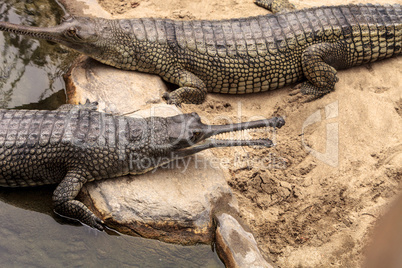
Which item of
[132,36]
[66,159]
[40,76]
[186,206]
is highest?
[132,36]

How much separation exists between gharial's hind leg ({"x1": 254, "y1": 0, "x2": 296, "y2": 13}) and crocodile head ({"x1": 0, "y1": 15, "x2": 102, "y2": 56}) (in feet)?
10.1

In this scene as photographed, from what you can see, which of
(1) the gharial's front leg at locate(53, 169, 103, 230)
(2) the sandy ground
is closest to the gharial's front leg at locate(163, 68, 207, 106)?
(2) the sandy ground

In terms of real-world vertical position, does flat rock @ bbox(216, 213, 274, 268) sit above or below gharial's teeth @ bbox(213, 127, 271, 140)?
below

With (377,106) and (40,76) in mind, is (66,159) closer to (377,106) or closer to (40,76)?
(40,76)

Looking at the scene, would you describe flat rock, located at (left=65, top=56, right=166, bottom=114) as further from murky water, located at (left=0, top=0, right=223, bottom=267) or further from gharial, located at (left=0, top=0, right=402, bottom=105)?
murky water, located at (left=0, top=0, right=223, bottom=267)

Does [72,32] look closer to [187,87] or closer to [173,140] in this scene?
[187,87]

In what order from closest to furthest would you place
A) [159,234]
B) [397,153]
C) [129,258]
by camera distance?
[129,258] → [159,234] → [397,153]

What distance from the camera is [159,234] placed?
366 centimetres

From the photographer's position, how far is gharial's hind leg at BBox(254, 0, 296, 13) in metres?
6.51

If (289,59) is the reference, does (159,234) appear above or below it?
below

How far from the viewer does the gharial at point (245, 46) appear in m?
5.07

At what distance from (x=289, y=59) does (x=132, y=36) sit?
2215 millimetres

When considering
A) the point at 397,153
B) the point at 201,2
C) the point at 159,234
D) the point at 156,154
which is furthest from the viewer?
the point at 201,2

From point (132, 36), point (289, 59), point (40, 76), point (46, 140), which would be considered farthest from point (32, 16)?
point (289, 59)
